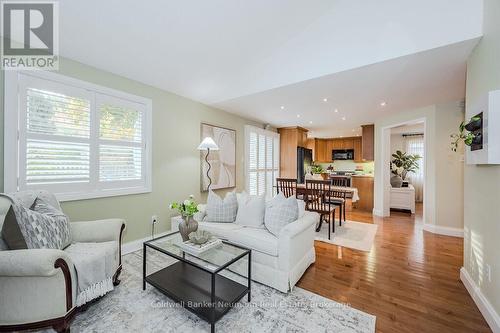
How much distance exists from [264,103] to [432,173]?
11.4ft

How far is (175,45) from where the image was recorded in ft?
8.56

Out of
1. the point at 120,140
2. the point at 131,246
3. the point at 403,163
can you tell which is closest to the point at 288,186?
the point at 131,246

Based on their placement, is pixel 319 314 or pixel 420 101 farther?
pixel 420 101

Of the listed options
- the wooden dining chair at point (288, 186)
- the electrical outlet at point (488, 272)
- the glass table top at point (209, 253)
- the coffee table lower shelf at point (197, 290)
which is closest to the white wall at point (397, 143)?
the wooden dining chair at point (288, 186)

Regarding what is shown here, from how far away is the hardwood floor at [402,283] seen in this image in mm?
1730

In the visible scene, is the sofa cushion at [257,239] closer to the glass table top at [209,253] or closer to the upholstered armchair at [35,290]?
the glass table top at [209,253]

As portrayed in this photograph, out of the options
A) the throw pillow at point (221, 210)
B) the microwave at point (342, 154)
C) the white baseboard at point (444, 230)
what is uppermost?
the microwave at point (342, 154)

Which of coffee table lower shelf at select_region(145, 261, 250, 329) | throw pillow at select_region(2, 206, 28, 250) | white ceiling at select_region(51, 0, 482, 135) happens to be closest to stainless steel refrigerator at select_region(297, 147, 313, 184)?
white ceiling at select_region(51, 0, 482, 135)

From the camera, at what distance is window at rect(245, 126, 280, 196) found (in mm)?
5125


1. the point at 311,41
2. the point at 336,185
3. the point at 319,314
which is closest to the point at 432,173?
the point at 336,185

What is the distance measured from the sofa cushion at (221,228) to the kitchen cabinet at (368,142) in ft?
14.9

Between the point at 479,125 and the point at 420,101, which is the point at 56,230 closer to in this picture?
the point at 479,125

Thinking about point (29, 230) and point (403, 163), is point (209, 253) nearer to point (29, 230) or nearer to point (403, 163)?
point (29, 230)

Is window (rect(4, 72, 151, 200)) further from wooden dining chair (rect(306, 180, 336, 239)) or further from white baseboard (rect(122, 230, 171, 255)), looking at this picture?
wooden dining chair (rect(306, 180, 336, 239))
